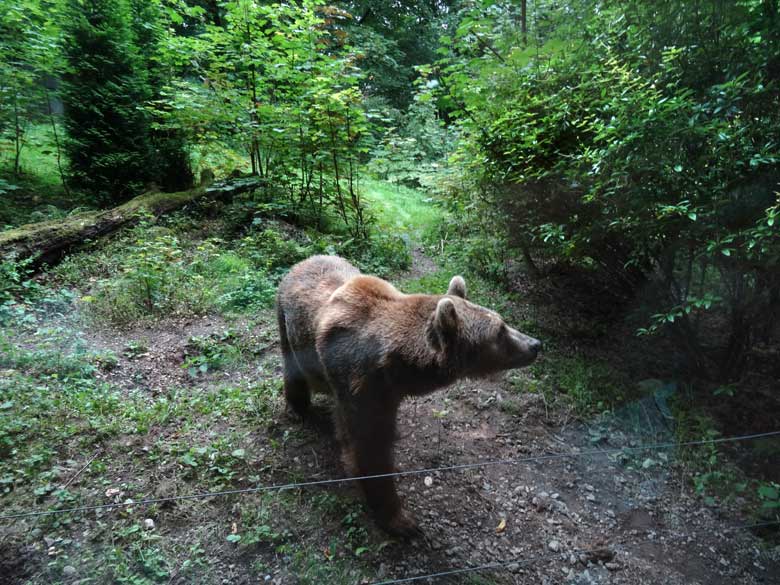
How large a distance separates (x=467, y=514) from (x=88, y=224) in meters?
6.93

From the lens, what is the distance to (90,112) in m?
7.89

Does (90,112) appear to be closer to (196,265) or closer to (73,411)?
(196,265)

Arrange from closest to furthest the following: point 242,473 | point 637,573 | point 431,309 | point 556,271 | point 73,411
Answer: point 637,573
point 431,309
point 242,473
point 73,411
point 556,271

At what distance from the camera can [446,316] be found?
2.63 meters

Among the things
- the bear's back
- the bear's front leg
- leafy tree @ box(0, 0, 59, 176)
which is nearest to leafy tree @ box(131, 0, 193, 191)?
leafy tree @ box(0, 0, 59, 176)

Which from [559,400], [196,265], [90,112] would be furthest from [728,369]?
[90,112]

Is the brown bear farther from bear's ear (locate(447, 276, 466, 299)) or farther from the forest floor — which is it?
Answer: the forest floor

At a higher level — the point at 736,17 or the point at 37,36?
the point at 37,36

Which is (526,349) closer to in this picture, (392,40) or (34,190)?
(34,190)

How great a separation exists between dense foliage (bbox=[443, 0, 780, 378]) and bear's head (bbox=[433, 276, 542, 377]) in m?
1.42

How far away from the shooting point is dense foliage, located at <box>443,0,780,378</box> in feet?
9.13

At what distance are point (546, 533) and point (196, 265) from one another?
18.1 ft

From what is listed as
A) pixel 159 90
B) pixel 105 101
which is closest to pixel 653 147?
pixel 105 101

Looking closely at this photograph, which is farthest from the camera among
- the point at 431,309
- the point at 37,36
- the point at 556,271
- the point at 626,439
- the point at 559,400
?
the point at 37,36
